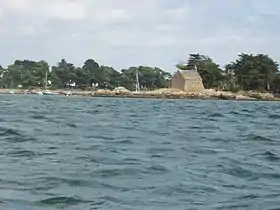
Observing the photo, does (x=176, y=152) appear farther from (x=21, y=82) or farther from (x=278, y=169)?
(x=21, y=82)

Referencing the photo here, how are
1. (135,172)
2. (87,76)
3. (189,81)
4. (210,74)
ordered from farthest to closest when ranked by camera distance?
(87,76) < (210,74) < (189,81) < (135,172)

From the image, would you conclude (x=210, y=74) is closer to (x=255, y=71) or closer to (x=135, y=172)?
(x=255, y=71)

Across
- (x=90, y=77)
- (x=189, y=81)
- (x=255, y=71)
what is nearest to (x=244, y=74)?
(x=255, y=71)

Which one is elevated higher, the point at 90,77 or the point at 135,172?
the point at 90,77

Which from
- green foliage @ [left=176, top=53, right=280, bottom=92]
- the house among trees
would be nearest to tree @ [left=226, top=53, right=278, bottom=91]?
green foliage @ [left=176, top=53, right=280, bottom=92]

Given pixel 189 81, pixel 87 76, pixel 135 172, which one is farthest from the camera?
pixel 87 76

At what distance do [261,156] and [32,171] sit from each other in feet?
17.6

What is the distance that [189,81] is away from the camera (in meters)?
125

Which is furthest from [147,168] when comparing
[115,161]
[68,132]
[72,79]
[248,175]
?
[72,79]

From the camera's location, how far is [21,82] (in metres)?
188

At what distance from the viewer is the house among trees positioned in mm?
125188

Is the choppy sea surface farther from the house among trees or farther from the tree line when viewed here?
the tree line

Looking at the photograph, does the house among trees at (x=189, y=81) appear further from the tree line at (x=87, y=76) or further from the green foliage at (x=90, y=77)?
the green foliage at (x=90, y=77)

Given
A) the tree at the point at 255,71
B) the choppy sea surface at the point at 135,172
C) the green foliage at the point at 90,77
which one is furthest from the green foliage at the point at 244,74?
the choppy sea surface at the point at 135,172
